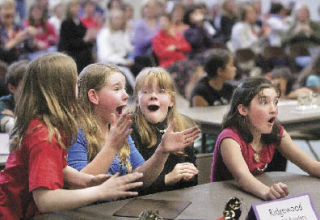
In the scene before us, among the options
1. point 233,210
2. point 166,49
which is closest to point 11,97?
point 233,210

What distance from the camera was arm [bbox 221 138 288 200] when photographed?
2166 millimetres

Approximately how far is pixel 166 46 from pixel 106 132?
584 centimetres

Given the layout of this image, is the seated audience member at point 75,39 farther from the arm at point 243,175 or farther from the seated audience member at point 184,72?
the arm at point 243,175

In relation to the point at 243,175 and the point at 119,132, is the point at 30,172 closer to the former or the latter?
the point at 119,132

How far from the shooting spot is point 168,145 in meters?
2.19

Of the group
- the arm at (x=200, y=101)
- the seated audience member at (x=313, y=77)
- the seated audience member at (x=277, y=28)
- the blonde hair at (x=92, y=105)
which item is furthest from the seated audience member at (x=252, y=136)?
the seated audience member at (x=277, y=28)

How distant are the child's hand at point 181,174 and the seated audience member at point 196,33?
19.6 feet

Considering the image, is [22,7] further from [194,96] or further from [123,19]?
[194,96]

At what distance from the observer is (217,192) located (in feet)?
7.55

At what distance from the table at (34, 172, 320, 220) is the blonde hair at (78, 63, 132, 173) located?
0.99 feet

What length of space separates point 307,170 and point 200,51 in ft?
19.8

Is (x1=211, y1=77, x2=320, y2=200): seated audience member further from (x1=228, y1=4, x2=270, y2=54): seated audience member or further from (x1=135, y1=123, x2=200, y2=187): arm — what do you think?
(x1=228, y1=4, x2=270, y2=54): seated audience member

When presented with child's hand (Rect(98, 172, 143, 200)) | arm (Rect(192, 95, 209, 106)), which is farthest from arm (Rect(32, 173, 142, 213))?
arm (Rect(192, 95, 209, 106))

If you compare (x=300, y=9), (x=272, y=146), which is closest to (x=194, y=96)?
(x=272, y=146)
